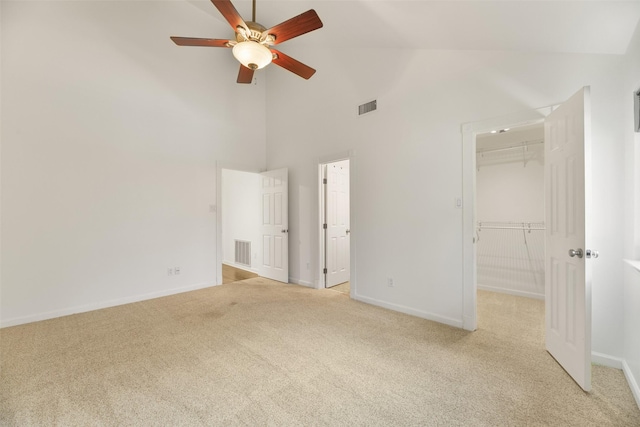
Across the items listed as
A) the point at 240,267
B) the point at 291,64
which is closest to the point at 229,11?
the point at 291,64

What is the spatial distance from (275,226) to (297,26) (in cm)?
345

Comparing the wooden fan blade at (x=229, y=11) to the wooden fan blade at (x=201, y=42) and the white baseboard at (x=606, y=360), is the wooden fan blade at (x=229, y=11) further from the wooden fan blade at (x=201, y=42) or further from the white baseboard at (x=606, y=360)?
the white baseboard at (x=606, y=360)

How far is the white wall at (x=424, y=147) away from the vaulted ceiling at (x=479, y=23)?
147 mm

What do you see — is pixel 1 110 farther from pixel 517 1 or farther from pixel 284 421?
pixel 517 1

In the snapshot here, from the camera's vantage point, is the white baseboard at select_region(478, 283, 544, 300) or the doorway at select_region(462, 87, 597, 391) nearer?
the doorway at select_region(462, 87, 597, 391)

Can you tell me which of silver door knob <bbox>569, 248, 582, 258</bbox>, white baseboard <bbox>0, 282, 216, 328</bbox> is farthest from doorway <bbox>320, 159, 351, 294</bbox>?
silver door knob <bbox>569, 248, 582, 258</bbox>

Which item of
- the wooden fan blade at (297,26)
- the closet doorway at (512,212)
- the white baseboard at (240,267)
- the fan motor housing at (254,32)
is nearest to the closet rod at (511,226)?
the closet doorway at (512,212)

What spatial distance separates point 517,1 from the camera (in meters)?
2.03

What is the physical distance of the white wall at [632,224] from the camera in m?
1.81

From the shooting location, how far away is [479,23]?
240cm

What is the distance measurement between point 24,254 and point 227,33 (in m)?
4.26

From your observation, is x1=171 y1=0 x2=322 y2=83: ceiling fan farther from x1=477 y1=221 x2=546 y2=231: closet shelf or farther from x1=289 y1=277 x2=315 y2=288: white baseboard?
x1=477 y1=221 x2=546 y2=231: closet shelf

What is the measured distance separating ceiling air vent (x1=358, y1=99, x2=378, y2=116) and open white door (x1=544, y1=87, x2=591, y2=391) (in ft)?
6.16

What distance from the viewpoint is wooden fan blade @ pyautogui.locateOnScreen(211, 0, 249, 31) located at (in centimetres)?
186
